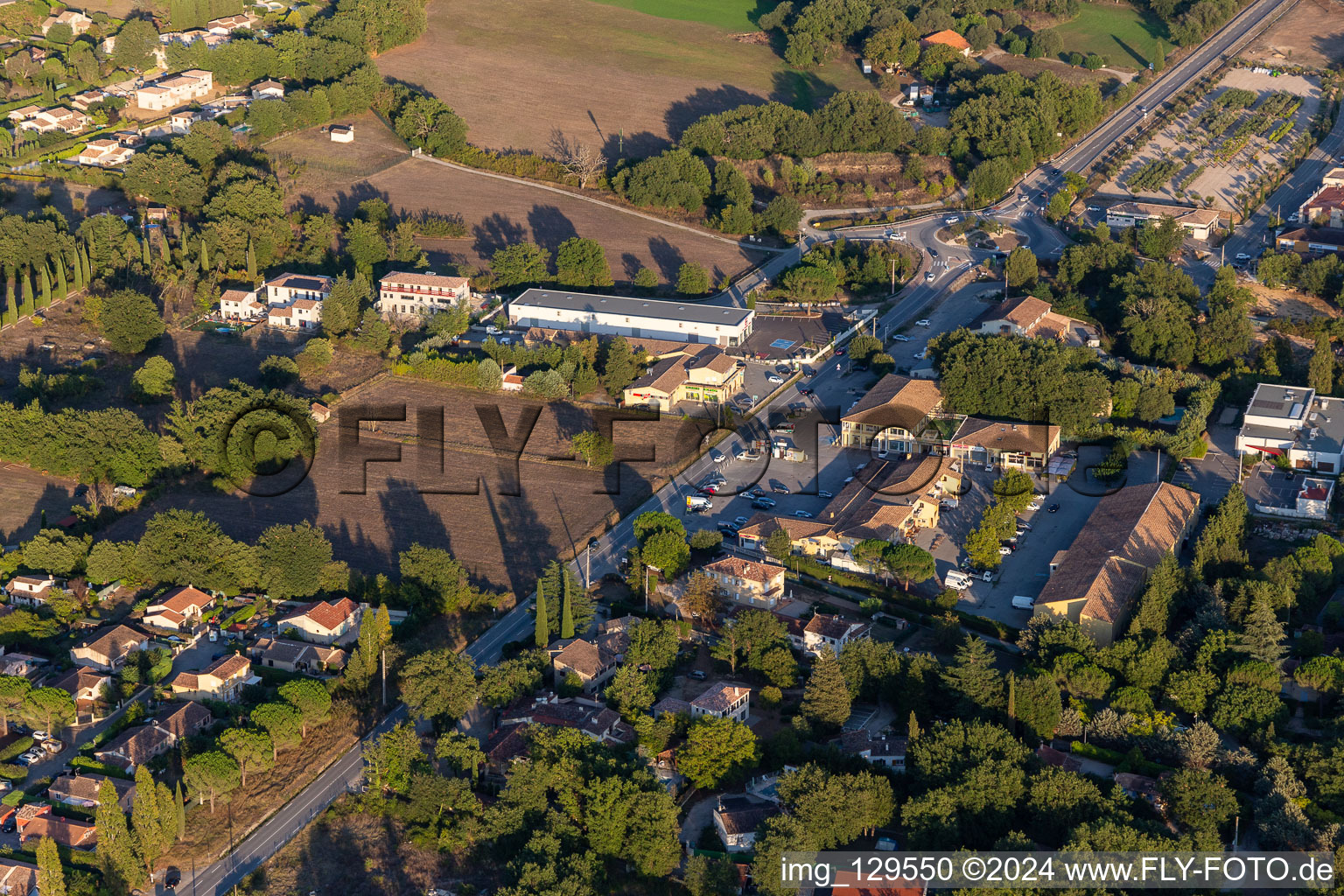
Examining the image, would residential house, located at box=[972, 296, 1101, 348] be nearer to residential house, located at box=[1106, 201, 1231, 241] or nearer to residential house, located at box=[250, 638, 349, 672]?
residential house, located at box=[1106, 201, 1231, 241]

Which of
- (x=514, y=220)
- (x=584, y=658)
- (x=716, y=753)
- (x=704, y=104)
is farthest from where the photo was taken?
(x=704, y=104)

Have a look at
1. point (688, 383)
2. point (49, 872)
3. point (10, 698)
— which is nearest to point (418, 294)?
point (688, 383)

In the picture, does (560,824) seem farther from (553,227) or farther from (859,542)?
(553,227)

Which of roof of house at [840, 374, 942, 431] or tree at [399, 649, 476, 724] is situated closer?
tree at [399, 649, 476, 724]

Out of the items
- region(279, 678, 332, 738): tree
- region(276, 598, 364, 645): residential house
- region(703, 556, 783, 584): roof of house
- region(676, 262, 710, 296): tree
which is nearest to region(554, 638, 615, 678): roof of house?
region(703, 556, 783, 584): roof of house

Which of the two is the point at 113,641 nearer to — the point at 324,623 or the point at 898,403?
the point at 324,623

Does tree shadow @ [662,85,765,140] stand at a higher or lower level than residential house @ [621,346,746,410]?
higher

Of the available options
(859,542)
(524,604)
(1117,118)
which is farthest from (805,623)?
(1117,118)
